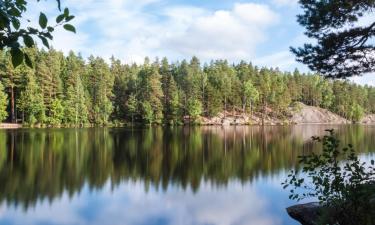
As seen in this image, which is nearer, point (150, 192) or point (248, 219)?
point (248, 219)

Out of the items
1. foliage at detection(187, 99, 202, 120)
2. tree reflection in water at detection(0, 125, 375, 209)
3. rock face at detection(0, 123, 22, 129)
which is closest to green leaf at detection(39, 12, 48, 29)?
tree reflection in water at detection(0, 125, 375, 209)

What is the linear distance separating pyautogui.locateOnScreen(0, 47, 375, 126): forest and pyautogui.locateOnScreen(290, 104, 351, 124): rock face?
3912mm

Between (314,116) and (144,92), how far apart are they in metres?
56.9

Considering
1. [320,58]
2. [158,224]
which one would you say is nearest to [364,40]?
[320,58]

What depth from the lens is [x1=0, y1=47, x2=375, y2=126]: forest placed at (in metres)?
69.8

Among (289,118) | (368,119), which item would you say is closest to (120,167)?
(289,118)

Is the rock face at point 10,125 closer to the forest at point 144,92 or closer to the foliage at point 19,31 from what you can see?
the forest at point 144,92

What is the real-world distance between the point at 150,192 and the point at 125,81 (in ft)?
255

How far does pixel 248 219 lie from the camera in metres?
14.3

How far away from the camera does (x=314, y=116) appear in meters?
115

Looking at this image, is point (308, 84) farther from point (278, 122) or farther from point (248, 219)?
point (248, 219)

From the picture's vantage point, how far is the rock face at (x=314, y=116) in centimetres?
11206

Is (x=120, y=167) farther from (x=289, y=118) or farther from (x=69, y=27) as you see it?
(x=289, y=118)

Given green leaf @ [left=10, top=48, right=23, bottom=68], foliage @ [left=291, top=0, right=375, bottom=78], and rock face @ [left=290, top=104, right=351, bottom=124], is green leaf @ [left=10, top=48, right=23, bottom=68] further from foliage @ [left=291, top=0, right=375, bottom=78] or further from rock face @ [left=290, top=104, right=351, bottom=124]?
rock face @ [left=290, top=104, right=351, bottom=124]
